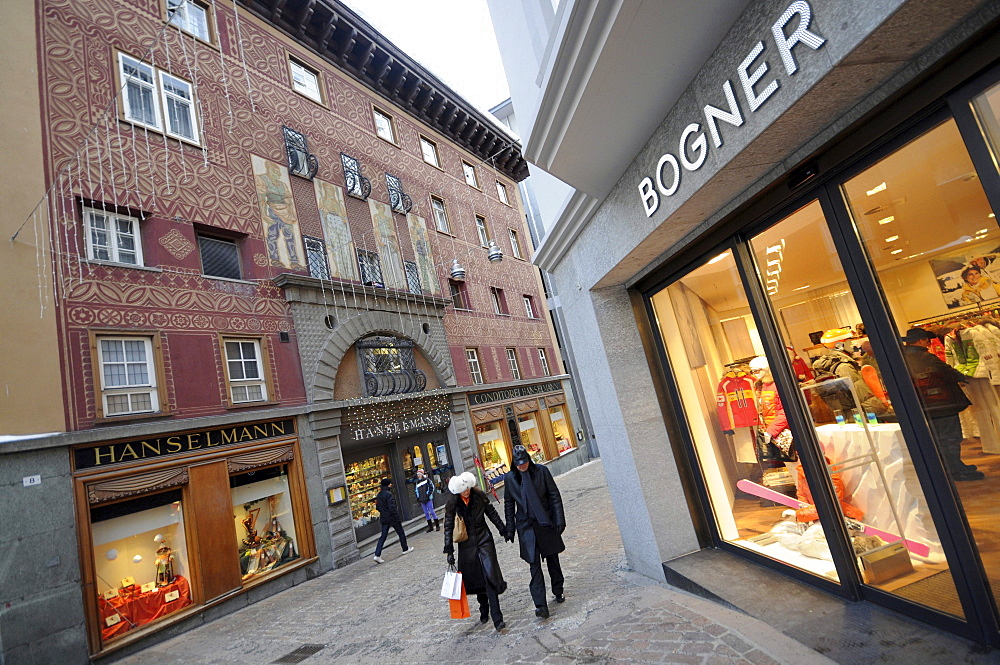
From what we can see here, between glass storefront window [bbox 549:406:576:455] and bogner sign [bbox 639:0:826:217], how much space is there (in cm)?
2035

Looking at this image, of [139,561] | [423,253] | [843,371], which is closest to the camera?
[843,371]

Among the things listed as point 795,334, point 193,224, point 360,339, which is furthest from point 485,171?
point 795,334

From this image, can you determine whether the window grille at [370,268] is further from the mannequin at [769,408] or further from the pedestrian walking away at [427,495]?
the mannequin at [769,408]

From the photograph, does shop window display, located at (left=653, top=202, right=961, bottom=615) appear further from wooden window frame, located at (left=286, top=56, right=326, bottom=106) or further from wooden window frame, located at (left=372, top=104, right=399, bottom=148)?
wooden window frame, located at (left=372, top=104, right=399, bottom=148)

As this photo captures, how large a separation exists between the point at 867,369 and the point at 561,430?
21557mm

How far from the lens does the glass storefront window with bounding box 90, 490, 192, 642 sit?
867 centimetres

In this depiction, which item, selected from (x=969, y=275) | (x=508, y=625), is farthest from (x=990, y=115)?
(x=508, y=625)

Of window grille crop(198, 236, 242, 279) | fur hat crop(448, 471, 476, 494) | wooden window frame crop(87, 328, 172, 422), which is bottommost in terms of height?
fur hat crop(448, 471, 476, 494)

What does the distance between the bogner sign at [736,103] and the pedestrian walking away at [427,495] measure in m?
10.7

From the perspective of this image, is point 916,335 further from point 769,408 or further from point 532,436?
point 532,436

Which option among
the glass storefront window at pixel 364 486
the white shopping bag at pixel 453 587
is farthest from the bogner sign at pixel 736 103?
the glass storefront window at pixel 364 486

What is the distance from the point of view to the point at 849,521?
3.97m

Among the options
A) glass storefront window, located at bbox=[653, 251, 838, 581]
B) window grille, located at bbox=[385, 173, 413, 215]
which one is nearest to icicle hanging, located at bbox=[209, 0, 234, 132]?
window grille, located at bbox=[385, 173, 413, 215]

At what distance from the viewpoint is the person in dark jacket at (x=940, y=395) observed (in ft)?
9.68
